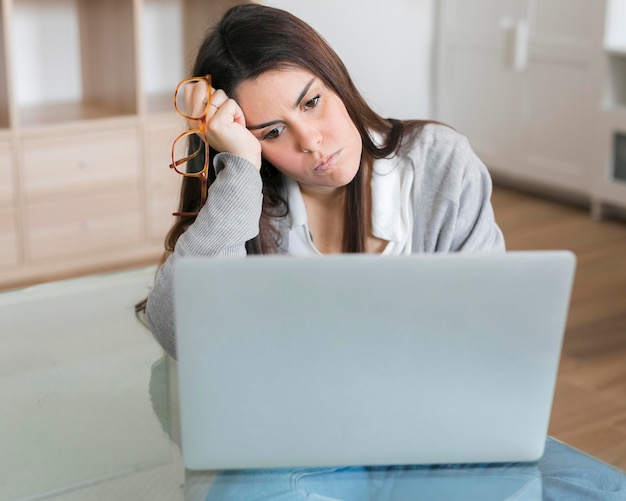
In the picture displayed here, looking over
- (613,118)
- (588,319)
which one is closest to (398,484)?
(588,319)

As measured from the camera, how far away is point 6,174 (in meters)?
3.04

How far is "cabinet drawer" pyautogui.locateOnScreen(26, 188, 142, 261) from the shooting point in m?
3.15

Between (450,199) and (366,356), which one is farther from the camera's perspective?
(450,199)

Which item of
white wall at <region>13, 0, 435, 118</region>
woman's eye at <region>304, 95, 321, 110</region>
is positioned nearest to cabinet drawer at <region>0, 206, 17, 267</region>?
white wall at <region>13, 0, 435, 118</region>

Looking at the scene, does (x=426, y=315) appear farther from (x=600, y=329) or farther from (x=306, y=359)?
(x=600, y=329)

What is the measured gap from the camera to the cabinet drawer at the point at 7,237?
3.06 m

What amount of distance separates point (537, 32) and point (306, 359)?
340cm

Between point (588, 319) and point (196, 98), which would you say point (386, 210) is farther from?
point (588, 319)

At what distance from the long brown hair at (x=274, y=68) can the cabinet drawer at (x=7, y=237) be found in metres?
1.77

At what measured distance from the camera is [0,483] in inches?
42.3

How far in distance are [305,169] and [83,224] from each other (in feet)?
6.68

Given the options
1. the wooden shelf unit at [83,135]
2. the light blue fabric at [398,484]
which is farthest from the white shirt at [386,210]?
the wooden shelf unit at [83,135]

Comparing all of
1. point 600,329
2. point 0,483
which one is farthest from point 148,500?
point 600,329

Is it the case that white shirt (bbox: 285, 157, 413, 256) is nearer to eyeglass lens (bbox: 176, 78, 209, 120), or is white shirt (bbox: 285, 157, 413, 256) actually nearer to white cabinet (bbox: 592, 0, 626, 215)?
eyeglass lens (bbox: 176, 78, 209, 120)
